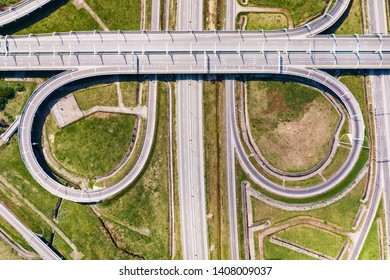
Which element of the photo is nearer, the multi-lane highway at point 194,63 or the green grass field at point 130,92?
the multi-lane highway at point 194,63

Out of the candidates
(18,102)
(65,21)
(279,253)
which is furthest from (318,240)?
(65,21)

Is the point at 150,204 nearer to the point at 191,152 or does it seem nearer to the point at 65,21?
the point at 191,152

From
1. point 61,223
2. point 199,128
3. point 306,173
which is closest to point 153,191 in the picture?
point 199,128

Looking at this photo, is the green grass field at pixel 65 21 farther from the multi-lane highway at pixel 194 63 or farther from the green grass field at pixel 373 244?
the green grass field at pixel 373 244

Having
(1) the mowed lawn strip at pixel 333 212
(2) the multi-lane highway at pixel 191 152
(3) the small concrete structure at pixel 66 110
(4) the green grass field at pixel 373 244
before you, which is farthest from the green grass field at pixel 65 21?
(4) the green grass field at pixel 373 244

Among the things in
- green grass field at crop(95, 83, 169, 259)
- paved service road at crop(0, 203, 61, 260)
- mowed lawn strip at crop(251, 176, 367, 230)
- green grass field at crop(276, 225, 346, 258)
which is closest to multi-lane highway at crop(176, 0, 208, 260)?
green grass field at crop(95, 83, 169, 259)

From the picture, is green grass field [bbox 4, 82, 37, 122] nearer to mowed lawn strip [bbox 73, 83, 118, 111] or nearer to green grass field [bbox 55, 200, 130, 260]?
mowed lawn strip [bbox 73, 83, 118, 111]
